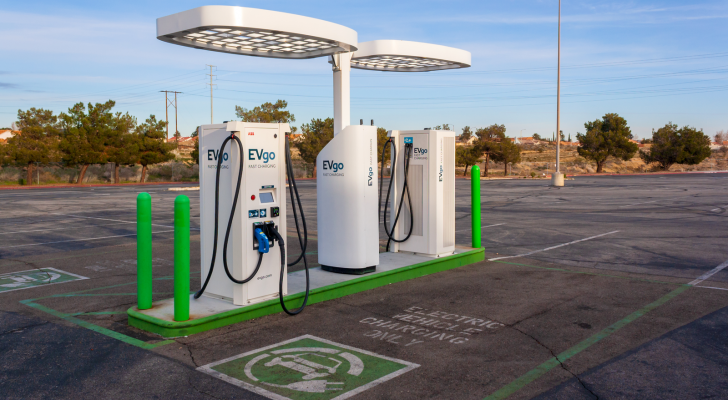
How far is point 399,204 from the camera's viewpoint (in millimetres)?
9422

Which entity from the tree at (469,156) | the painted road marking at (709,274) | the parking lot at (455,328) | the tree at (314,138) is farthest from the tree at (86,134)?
the painted road marking at (709,274)

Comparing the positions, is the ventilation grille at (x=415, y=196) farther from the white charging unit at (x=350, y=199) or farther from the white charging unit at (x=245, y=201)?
the white charging unit at (x=245, y=201)

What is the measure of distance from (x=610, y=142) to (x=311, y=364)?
6073cm

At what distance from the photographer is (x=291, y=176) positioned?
613cm

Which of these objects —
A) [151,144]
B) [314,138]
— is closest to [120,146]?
[151,144]

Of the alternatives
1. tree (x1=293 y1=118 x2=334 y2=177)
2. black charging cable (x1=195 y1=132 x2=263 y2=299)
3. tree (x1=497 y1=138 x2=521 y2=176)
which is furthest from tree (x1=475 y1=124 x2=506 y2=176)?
black charging cable (x1=195 y1=132 x2=263 y2=299)

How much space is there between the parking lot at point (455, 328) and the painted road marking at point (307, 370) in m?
0.07

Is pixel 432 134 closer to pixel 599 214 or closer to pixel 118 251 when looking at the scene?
pixel 118 251

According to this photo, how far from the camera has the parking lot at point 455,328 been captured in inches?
173

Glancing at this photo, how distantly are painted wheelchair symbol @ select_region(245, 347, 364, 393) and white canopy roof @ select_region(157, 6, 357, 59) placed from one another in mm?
3430

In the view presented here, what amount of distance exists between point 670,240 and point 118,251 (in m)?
11.6

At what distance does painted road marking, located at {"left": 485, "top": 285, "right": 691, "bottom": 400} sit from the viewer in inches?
168

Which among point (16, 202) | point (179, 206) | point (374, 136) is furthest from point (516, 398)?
point (16, 202)

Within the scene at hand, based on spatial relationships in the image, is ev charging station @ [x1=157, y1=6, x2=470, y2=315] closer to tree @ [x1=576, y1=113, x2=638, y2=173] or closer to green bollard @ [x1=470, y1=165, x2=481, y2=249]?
green bollard @ [x1=470, y1=165, x2=481, y2=249]
